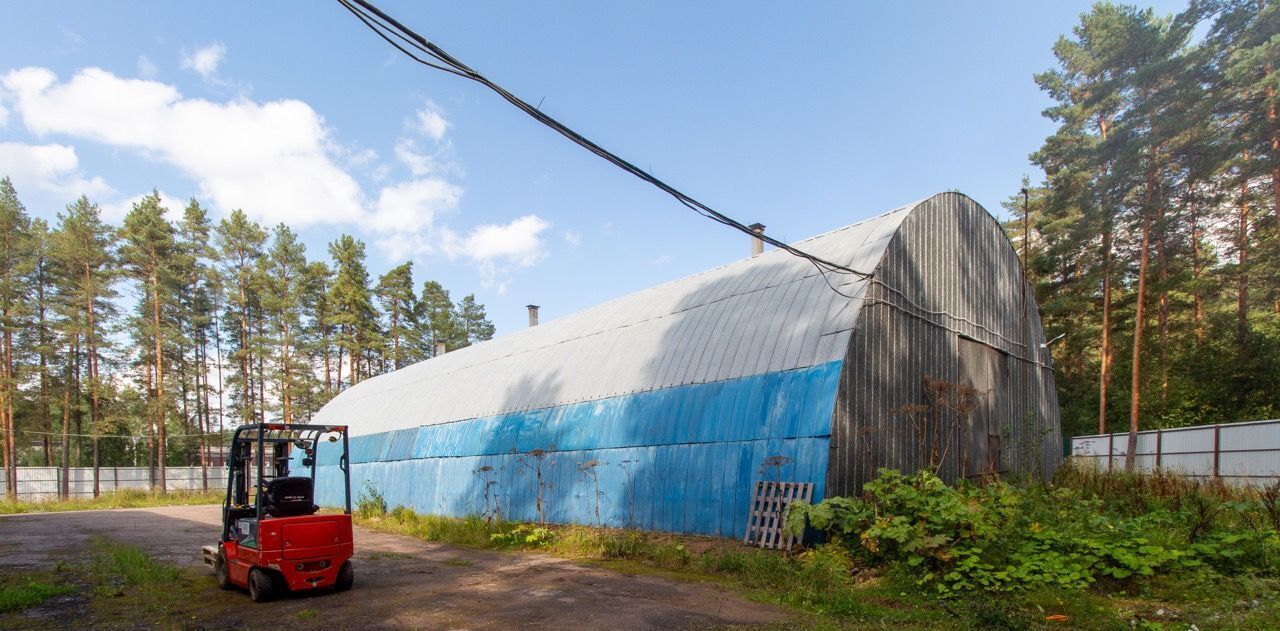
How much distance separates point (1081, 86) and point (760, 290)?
100 ft

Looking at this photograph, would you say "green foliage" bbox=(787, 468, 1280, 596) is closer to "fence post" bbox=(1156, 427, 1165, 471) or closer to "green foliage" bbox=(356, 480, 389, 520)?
"fence post" bbox=(1156, 427, 1165, 471)

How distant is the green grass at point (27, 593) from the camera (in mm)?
9727

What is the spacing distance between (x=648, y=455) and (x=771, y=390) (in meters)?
3.50

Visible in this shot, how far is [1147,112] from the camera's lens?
94.8ft

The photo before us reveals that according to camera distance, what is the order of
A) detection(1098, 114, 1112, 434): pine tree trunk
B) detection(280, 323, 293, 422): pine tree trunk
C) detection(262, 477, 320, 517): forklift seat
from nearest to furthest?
1. detection(262, 477, 320, 517): forklift seat
2. detection(1098, 114, 1112, 434): pine tree trunk
3. detection(280, 323, 293, 422): pine tree trunk

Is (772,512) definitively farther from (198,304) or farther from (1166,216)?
(198,304)

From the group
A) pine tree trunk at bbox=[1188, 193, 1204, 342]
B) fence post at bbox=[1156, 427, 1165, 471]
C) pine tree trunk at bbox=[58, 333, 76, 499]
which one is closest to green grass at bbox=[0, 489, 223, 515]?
pine tree trunk at bbox=[58, 333, 76, 499]

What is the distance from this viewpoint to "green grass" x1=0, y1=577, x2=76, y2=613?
973 centimetres

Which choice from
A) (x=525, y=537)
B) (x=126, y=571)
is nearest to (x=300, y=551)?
(x=126, y=571)

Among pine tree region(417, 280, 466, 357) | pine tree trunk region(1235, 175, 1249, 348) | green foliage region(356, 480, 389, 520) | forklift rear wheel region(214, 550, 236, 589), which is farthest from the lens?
pine tree region(417, 280, 466, 357)

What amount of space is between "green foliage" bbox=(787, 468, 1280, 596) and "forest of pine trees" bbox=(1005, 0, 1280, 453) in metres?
20.3

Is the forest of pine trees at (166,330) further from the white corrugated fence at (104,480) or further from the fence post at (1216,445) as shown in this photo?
the fence post at (1216,445)

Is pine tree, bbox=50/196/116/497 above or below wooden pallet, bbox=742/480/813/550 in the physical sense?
above

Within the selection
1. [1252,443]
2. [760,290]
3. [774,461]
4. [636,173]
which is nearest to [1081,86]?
[1252,443]
